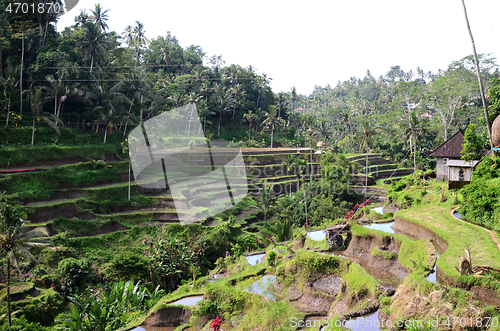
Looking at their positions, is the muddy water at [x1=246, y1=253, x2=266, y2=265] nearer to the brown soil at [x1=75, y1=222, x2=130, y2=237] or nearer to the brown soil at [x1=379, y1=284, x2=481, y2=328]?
the brown soil at [x1=379, y1=284, x2=481, y2=328]

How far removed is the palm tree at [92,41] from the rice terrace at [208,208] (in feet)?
0.51

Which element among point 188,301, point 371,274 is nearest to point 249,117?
point 188,301

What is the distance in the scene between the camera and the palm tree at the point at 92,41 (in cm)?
3275

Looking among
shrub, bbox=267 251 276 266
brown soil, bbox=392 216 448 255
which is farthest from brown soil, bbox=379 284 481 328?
shrub, bbox=267 251 276 266

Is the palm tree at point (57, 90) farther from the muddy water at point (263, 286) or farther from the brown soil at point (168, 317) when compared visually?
the muddy water at point (263, 286)

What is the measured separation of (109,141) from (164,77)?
1999 cm

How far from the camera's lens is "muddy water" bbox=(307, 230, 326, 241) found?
58.7 feet

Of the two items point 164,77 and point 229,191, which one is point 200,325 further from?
point 164,77

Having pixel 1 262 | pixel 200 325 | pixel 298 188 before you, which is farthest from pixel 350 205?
pixel 1 262

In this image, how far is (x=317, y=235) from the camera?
1867cm

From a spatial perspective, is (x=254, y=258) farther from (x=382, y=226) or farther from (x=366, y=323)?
(x=366, y=323)

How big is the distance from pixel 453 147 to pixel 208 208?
16764mm

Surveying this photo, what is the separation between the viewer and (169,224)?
23.2 m

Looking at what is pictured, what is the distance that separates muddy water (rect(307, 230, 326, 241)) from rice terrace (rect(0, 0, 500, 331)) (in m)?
0.23
